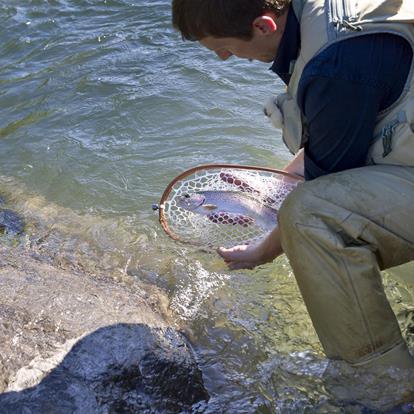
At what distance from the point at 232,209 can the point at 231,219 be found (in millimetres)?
66

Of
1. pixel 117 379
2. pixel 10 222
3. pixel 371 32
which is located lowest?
pixel 10 222

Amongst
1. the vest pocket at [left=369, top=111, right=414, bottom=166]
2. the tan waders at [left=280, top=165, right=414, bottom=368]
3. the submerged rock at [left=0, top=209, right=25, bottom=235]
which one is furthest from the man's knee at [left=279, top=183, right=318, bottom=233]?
the submerged rock at [left=0, top=209, right=25, bottom=235]

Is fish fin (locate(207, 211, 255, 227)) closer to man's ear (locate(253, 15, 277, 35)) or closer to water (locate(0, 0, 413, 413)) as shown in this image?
water (locate(0, 0, 413, 413))

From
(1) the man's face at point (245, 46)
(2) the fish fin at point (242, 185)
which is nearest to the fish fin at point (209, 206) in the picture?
(2) the fish fin at point (242, 185)

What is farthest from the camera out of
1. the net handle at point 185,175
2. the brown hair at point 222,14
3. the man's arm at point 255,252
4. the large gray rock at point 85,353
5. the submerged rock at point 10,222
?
the submerged rock at point 10,222

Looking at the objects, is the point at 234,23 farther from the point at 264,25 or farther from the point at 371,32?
the point at 371,32

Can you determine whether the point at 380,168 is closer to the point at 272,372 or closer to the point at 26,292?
the point at 272,372

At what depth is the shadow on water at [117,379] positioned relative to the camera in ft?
9.41

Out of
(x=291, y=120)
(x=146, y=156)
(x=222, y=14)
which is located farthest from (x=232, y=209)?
(x=146, y=156)

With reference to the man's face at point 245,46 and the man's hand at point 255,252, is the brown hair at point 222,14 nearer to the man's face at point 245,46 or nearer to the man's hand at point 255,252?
the man's face at point 245,46

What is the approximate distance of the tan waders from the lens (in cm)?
281

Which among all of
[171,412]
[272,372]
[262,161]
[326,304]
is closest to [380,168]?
[326,304]

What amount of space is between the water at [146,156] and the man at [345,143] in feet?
1.76

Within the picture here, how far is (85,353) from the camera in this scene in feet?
10.3
